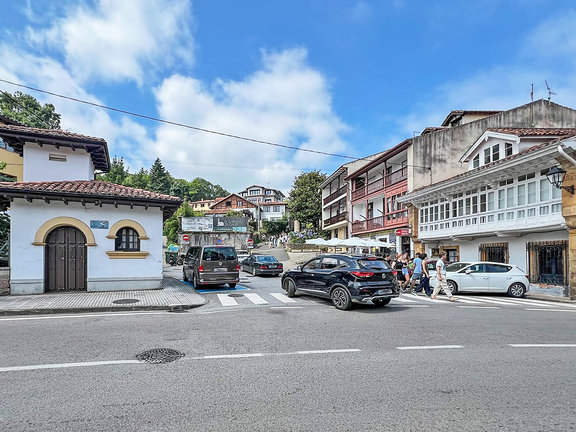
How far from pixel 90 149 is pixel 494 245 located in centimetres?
2033

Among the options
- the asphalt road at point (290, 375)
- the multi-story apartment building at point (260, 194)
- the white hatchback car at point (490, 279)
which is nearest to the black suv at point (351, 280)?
the asphalt road at point (290, 375)

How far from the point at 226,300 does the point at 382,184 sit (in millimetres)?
21746

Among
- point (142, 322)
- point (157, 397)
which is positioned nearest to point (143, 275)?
point (142, 322)

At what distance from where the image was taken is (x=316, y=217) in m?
51.9

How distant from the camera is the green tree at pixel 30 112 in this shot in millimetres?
35091

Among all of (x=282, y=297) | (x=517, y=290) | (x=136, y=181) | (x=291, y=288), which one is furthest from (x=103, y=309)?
(x=136, y=181)

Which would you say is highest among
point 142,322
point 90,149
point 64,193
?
point 90,149

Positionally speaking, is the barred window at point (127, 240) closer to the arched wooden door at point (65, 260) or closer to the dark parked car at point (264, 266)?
the arched wooden door at point (65, 260)

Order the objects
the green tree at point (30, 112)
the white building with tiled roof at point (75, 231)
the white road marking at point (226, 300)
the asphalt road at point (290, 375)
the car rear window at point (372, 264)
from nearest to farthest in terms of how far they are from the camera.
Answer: the asphalt road at point (290, 375) < the car rear window at point (372, 264) < the white road marking at point (226, 300) < the white building with tiled roof at point (75, 231) < the green tree at point (30, 112)

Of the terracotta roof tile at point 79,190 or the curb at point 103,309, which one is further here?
the terracotta roof tile at point 79,190

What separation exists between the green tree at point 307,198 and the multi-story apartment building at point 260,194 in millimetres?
40821

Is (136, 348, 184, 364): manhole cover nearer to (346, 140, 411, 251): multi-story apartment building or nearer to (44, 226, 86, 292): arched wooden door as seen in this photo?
(44, 226, 86, 292): arched wooden door

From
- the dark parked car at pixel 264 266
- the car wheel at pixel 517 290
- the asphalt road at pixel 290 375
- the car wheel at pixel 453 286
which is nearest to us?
the asphalt road at pixel 290 375

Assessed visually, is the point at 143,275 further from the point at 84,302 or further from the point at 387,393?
the point at 387,393
